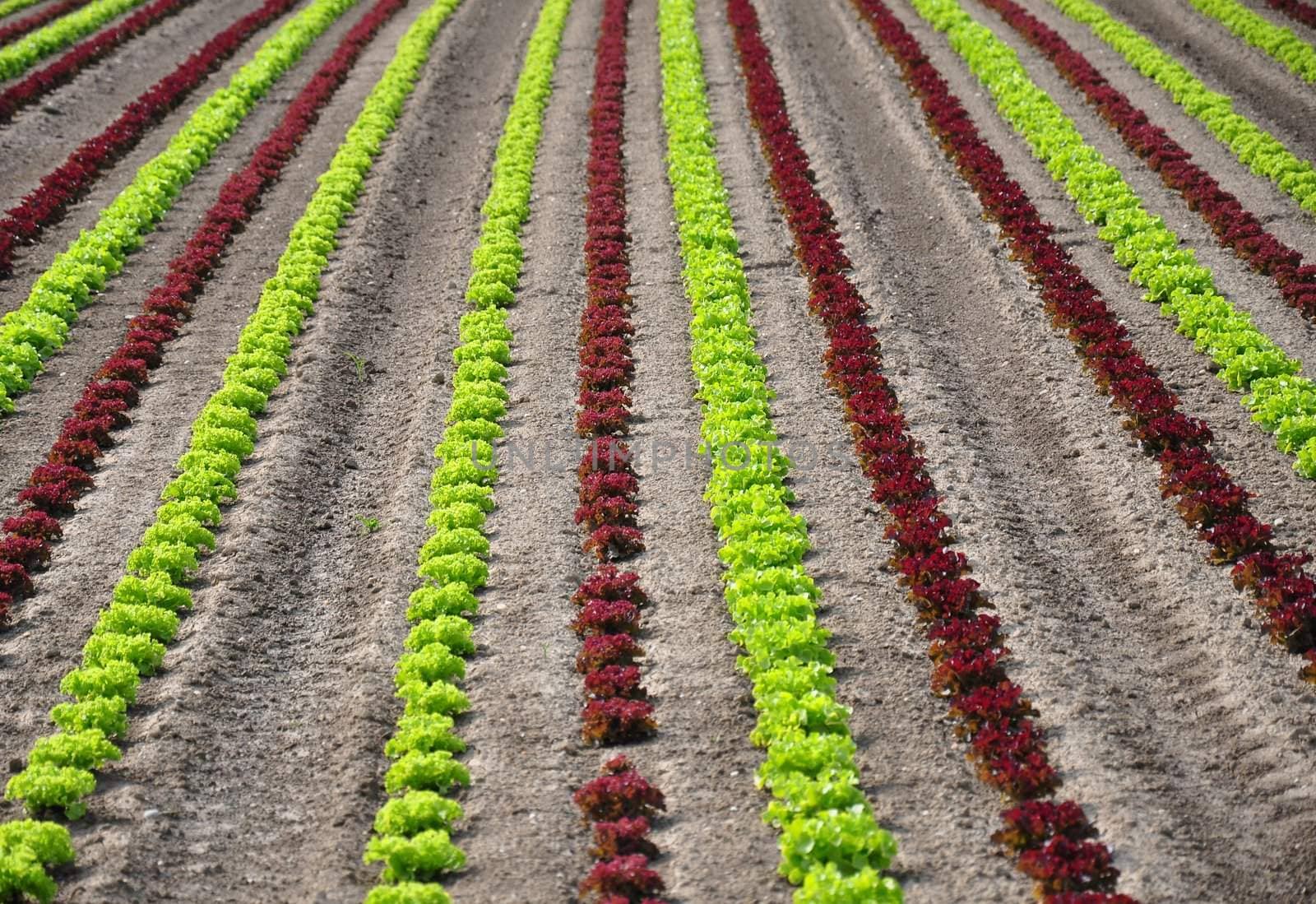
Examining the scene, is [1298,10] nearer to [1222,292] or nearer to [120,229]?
[1222,292]

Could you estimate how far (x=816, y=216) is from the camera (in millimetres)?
25781

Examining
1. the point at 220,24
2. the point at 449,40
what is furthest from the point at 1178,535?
the point at 220,24

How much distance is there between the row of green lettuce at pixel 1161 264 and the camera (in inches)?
698

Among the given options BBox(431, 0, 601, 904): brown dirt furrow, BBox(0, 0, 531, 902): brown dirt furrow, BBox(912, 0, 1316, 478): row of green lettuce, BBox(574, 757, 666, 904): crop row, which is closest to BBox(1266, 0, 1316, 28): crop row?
BBox(912, 0, 1316, 478): row of green lettuce

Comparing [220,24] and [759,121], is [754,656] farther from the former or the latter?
[220,24]

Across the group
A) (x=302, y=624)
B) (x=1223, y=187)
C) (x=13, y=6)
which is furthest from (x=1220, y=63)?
(x=13, y=6)

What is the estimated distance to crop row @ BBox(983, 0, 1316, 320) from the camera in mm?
21859

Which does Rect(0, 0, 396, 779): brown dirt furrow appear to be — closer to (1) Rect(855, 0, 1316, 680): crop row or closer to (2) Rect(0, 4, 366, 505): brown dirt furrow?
(2) Rect(0, 4, 366, 505): brown dirt furrow

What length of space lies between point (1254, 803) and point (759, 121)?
23043 millimetres

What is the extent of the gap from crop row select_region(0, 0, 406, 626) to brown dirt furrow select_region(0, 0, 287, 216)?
3.51 meters

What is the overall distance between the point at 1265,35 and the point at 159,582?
1258 inches

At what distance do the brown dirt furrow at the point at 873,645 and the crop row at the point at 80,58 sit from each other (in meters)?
22.8

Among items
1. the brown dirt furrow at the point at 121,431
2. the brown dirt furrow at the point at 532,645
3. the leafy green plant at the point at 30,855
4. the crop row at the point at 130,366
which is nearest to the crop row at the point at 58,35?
the crop row at the point at 130,366

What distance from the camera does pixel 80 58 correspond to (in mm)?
39281
